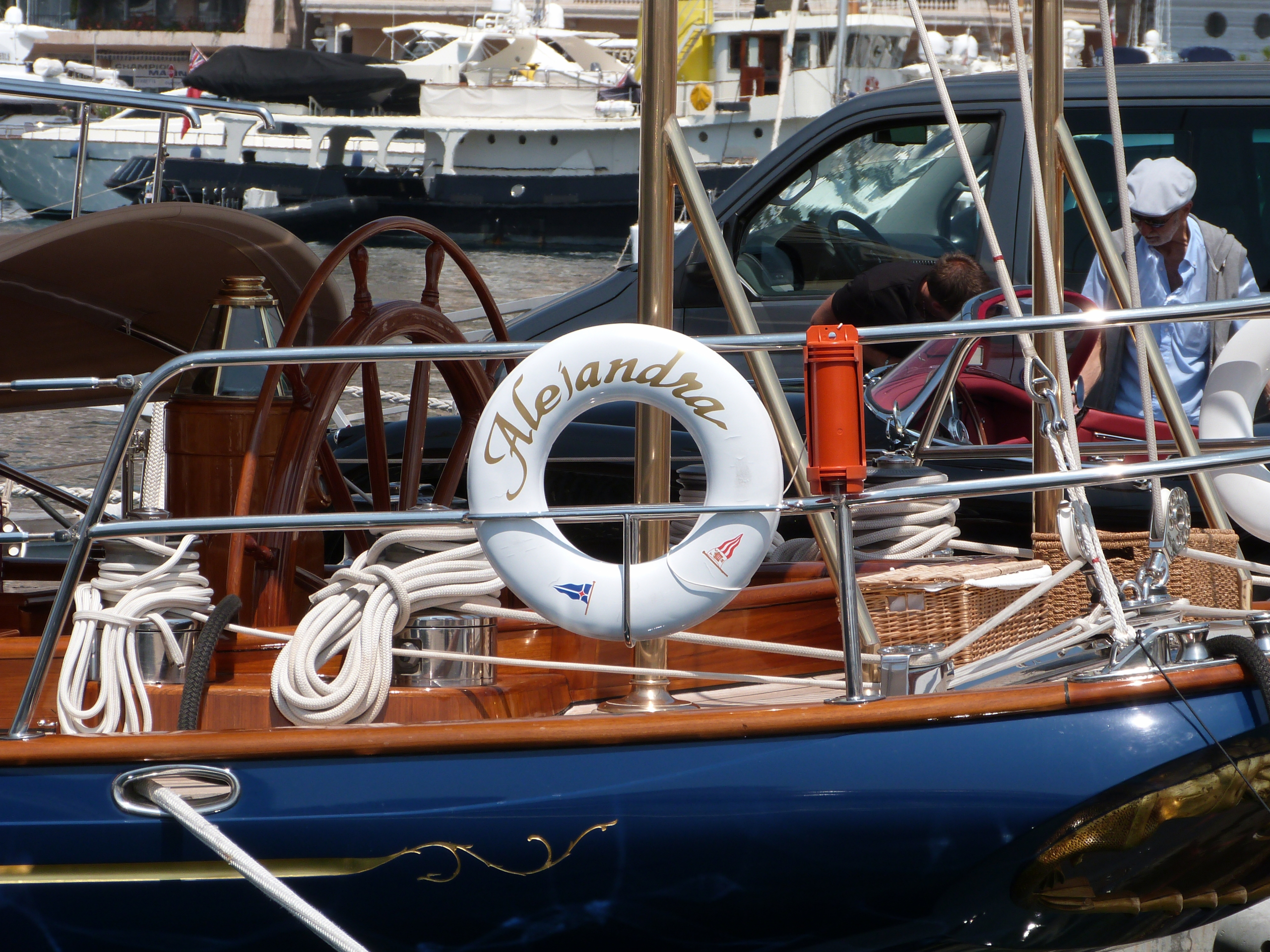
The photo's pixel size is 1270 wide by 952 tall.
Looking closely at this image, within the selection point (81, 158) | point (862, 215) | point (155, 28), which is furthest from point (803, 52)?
point (155, 28)

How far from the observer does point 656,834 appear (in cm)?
193

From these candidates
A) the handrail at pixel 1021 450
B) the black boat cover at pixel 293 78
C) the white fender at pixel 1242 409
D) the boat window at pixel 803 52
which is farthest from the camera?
the black boat cover at pixel 293 78

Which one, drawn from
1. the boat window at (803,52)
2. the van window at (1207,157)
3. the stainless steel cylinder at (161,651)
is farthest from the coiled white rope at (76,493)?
the boat window at (803,52)

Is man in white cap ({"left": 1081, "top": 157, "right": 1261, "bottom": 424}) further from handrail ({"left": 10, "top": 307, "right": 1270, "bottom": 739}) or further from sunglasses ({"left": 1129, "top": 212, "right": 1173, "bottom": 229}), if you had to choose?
handrail ({"left": 10, "top": 307, "right": 1270, "bottom": 739})

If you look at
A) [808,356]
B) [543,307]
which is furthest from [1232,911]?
[543,307]

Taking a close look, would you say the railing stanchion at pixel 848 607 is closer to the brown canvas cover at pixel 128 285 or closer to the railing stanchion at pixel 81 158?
the brown canvas cover at pixel 128 285

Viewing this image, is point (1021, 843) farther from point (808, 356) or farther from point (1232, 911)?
point (808, 356)

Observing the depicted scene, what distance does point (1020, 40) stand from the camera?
7.75 ft

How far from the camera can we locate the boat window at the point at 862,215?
4945 mm

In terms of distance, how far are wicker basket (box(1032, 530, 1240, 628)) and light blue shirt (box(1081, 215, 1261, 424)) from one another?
49.8 inches

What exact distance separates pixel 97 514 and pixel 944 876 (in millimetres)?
1370

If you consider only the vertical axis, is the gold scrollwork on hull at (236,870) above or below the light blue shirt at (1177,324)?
below

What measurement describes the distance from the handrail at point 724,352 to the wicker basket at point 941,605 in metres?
0.44

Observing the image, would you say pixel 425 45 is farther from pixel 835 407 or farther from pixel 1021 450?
pixel 835 407
